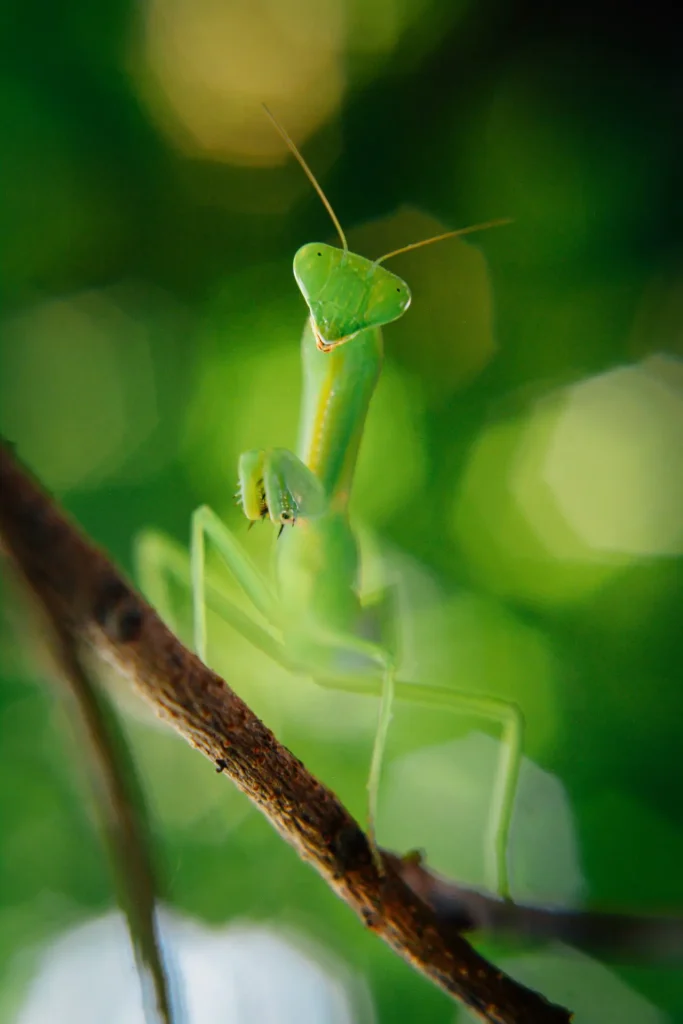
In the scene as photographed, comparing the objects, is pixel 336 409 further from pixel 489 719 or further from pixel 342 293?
pixel 489 719

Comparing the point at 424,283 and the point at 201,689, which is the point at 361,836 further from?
the point at 424,283

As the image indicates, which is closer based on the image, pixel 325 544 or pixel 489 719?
pixel 325 544

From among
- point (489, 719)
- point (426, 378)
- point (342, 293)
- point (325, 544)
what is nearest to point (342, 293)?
point (342, 293)

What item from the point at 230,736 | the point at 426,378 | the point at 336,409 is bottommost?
the point at 230,736

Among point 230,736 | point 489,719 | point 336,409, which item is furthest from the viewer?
point 489,719

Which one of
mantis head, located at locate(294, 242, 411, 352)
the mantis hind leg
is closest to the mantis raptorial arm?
the mantis hind leg
